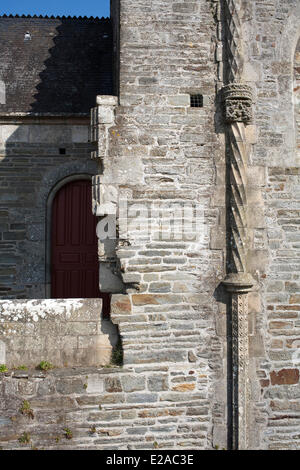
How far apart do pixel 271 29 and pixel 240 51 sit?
499 millimetres

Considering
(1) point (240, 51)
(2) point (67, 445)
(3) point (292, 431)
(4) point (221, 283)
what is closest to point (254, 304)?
(4) point (221, 283)

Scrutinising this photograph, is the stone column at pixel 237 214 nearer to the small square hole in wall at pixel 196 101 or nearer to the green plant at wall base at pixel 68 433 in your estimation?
the small square hole in wall at pixel 196 101

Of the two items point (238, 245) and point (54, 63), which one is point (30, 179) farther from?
point (238, 245)

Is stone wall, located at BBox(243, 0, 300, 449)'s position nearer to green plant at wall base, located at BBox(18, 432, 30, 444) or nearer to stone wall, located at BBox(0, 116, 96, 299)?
green plant at wall base, located at BBox(18, 432, 30, 444)

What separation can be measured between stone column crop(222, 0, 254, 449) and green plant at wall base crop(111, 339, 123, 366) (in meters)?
1.18

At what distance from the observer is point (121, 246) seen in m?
4.07

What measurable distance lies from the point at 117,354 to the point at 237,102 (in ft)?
9.77

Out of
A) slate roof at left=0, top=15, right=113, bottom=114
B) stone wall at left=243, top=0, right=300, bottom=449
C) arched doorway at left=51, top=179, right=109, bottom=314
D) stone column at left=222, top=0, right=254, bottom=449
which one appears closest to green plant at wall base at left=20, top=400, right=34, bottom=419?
stone column at left=222, top=0, right=254, bottom=449

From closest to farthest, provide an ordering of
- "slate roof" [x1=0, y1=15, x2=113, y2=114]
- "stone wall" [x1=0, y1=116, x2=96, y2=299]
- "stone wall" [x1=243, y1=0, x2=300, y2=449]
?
1. "stone wall" [x1=243, y1=0, x2=300, y2=449]
2. "stone wall" [x1=0, y1=116, x2=96, y2=299]
3. "slate roof" [x1=0, y1=15, x2=113, y2=114]

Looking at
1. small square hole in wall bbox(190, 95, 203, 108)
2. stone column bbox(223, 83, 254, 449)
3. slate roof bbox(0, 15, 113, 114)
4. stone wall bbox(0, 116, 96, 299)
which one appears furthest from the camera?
slate roof bbox(0, 15, 113, 114)

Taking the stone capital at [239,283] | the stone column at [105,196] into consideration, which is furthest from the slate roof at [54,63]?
the stone capital at [239,283]

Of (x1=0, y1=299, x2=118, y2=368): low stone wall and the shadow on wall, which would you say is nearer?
(x1=0, y1=299, x2=118, y2=368): low stone wall

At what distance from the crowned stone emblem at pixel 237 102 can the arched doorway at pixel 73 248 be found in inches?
134

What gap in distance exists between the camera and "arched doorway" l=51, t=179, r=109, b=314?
264 inches
